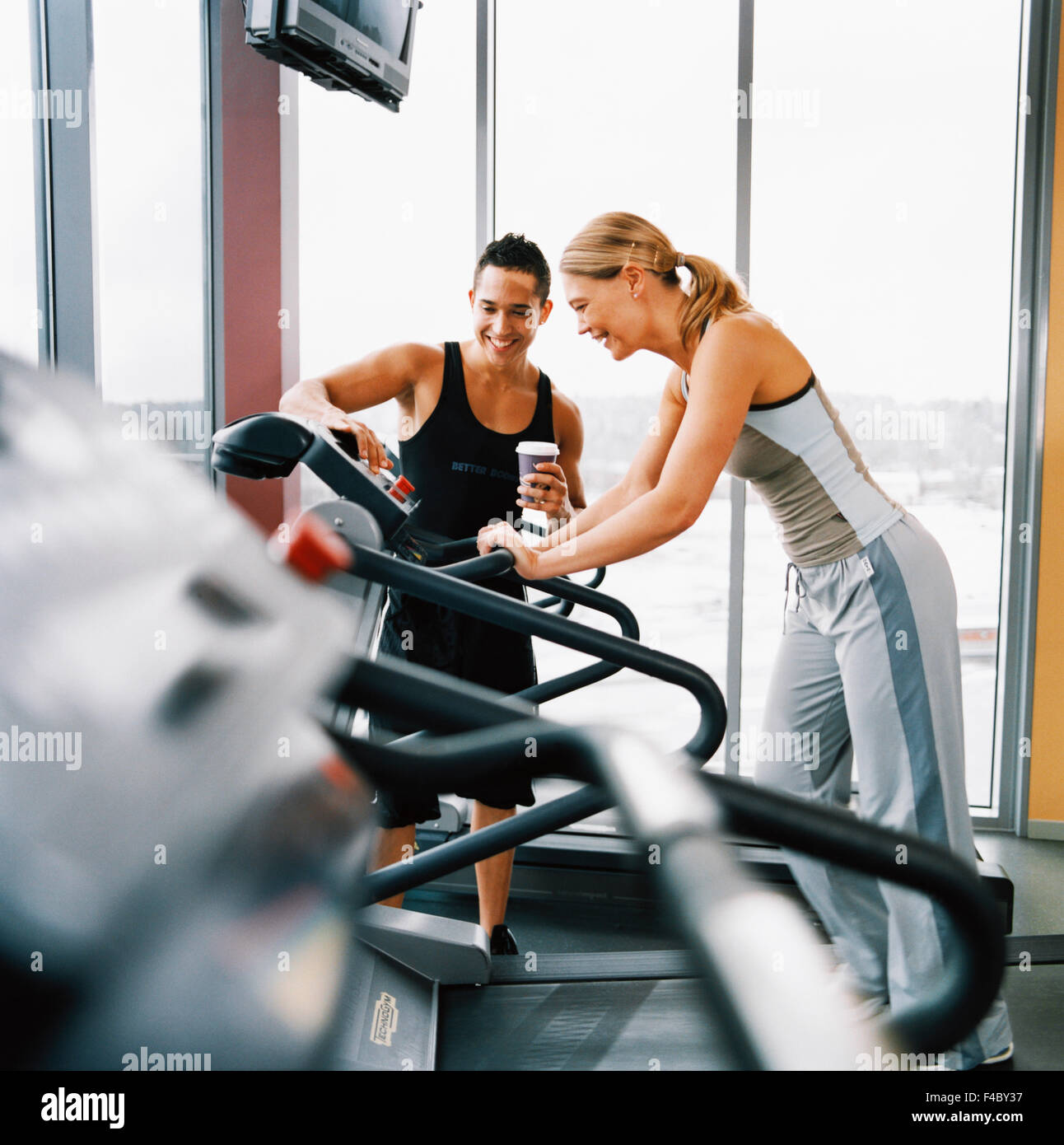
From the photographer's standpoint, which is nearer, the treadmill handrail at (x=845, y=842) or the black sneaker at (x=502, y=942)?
the treadmill handrail at (x=845, y=842)

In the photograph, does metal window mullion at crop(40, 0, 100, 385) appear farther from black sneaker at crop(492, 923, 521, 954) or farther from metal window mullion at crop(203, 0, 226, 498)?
black sneaker at crop(492, 923, 521, 954)

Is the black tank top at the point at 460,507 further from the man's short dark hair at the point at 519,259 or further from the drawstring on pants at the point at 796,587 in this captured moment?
the drawstring on pants at the point at 796,587

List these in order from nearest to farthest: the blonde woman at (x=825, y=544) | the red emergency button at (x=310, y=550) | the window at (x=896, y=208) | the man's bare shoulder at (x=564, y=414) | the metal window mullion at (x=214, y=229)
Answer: the red emergency button at (x=310, y=550) < the blonde woman at (x=825, y=544) < the man's bare shoulder at (x=564, y=414) < the metal window mullion at (x=214, y=229) < the window at (x=896, y=208)

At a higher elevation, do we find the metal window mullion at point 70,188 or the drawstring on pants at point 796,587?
the metal window mullion at point 70,188

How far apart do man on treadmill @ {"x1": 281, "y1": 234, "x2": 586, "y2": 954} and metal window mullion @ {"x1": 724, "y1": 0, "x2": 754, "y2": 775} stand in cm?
111

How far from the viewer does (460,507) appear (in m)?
2.23

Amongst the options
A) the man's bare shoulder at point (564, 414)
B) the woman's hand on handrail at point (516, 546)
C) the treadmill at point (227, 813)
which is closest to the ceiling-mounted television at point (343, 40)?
the man's bare shoulder at point (564, 414)

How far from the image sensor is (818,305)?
320 centimetres

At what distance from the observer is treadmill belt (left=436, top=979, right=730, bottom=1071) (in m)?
1.78

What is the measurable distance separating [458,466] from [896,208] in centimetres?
198

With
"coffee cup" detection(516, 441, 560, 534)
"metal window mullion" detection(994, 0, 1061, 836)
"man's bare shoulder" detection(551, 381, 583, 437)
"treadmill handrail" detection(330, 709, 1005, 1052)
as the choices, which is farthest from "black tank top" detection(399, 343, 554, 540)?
"metal window mullion" detection(994, 0, 1061, 836)

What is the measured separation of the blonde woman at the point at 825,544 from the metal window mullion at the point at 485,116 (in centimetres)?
177

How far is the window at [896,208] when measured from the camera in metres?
3.11
